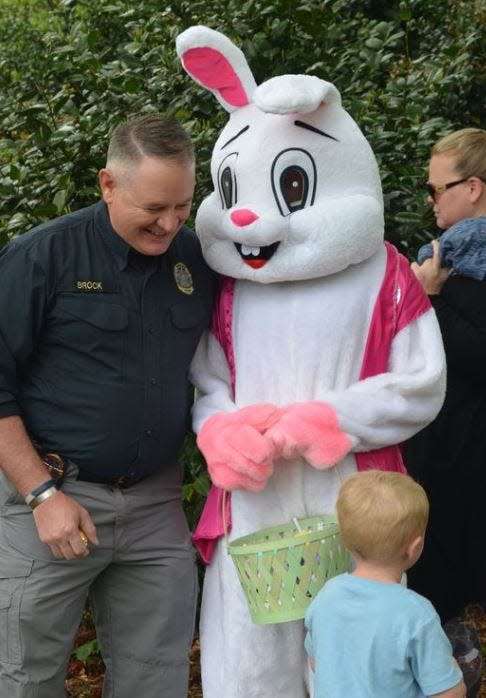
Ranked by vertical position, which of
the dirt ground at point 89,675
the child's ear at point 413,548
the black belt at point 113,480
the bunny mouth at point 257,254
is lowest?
the dirt ground at point 89,675

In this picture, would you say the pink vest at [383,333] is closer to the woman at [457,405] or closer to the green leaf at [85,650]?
the woman at [457,405]

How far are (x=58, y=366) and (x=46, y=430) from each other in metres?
0.19

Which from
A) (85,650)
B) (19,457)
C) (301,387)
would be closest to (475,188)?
(301,387)

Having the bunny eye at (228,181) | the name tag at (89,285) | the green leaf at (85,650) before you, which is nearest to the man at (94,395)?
the name tag at (89,285)

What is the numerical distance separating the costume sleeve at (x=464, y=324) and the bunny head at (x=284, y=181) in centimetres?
45

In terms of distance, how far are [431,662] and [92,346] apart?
127 centimetres

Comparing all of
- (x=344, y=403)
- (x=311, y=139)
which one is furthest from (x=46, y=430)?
(x=311, y=139)

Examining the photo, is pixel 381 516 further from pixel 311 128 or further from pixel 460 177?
pixel 460 177

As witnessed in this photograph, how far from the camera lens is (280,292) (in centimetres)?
350

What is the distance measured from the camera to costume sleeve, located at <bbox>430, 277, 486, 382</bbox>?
3725 mm

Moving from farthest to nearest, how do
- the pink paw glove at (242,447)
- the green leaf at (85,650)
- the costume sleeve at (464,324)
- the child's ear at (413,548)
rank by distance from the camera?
1. the green leaf at (85,650)
2. the costume sleeve at (464,324)
3. the pink paw glove at (242,447)
4. the child's ear at (413,548)

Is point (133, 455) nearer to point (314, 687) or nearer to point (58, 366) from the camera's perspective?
point (58, 366)

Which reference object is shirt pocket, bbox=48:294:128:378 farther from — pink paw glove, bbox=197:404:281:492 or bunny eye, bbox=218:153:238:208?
bunny eye, bbox=218:153:238:208

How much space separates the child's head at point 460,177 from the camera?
392cm
